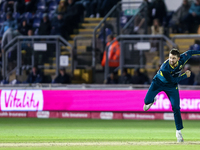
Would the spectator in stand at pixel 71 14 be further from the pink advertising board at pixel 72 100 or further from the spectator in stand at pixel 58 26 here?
the pink advertising board at pixel 72 100

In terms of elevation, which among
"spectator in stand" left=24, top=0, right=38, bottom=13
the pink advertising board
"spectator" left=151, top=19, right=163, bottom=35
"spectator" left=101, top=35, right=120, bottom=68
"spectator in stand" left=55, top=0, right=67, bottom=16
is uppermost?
"spectator in stand" left=24, top=0, right=38, bottom=13

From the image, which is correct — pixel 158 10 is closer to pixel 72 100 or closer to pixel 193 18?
pixel 193 18

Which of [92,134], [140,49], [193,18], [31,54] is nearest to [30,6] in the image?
[31,54]

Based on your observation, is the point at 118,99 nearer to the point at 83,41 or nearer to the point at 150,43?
the point at 150,43

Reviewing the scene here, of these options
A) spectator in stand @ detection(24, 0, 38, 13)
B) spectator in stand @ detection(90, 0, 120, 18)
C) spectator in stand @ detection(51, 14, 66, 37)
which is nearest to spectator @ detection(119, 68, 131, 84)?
spectator in stand @ detection(51, 14, 66, 37)

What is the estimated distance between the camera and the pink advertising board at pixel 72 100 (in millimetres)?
16531

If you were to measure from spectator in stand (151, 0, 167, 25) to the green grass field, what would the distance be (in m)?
6.10

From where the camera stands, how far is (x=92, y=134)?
39.6ft

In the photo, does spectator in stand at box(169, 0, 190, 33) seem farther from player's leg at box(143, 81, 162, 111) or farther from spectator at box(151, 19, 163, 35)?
player's leg at box(143, 81, 162, 111)

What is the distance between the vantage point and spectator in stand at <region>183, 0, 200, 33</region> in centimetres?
2008

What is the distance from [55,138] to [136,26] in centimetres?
1005

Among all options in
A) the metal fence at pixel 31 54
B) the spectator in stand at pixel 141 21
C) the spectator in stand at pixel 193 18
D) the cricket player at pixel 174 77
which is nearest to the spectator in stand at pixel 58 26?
the metal fence at pixel 31 54

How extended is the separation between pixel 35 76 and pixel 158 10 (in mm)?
6432

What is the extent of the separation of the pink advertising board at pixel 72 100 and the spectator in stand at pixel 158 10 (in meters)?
5.24
